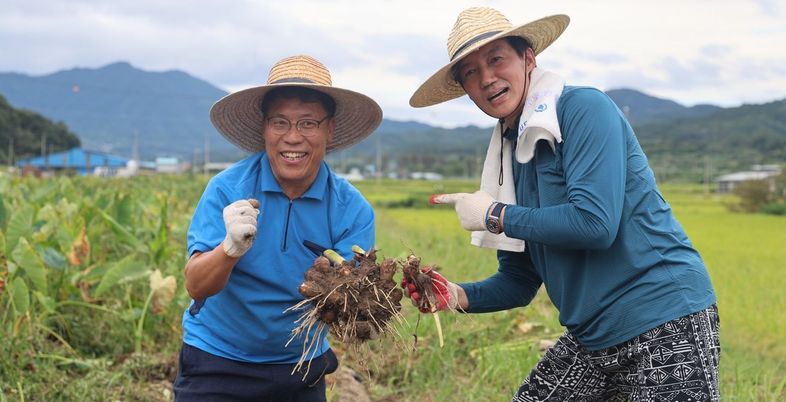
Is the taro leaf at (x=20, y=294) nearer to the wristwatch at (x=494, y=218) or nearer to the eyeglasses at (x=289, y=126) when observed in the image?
the eyeglasses at (x=289, y=126)

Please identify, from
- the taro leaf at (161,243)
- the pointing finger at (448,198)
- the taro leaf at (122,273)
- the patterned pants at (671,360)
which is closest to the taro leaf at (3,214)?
the taro leaf at (161,243)

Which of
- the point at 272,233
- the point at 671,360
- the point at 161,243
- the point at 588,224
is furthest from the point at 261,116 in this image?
the point at 161,243

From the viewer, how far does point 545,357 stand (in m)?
2.42

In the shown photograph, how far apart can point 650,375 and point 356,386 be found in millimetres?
1984

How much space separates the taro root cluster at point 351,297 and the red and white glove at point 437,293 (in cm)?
7

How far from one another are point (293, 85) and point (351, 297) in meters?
0.74

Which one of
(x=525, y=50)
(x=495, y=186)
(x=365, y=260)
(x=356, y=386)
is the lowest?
(x=356, y=386)

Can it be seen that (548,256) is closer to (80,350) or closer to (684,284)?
(684,284)

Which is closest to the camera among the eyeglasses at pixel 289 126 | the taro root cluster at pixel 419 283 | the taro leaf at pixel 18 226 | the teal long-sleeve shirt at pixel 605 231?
the teal long-sleeve shirt at pixel 605 231

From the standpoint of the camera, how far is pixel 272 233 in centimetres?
245

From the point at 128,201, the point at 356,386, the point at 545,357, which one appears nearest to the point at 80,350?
the point at 128,201

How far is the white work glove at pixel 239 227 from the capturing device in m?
2.06

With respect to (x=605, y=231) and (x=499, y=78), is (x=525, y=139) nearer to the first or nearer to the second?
(x=499, y=78)

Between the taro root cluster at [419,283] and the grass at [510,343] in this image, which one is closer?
the taro root cluster at [419,283]
